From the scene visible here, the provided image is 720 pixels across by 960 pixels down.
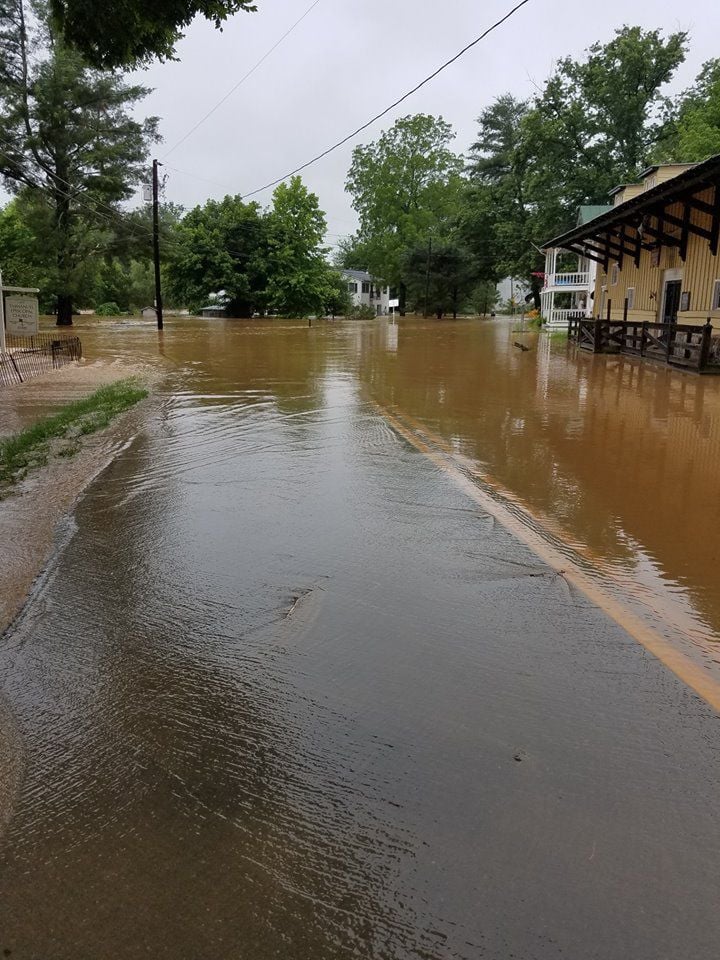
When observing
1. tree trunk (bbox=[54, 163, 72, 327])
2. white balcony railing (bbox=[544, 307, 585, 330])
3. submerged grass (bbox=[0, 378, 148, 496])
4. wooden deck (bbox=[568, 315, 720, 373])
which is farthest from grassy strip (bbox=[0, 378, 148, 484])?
white balcony railing (bbox=[544, 307, 585, 330])

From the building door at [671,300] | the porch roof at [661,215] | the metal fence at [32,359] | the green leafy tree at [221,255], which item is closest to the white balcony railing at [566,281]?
the porch roof at [661,215]

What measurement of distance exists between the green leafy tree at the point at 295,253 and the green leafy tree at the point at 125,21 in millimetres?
54569

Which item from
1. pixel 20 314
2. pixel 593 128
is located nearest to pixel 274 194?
pixel 593 128

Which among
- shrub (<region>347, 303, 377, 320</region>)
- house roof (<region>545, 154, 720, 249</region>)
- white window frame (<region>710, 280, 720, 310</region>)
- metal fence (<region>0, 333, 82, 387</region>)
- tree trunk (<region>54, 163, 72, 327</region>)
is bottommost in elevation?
metal fence (<region>0, 333, 82, 387</region>)

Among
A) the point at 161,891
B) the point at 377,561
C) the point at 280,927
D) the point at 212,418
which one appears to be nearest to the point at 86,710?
the point at 161,891

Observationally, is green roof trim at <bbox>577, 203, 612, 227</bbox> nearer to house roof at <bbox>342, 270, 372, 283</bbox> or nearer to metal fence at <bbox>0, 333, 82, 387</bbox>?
metal fence at <bbox>0, 333, 82, 387</bbox>

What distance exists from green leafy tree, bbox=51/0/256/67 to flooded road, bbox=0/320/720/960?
4789 millimetres

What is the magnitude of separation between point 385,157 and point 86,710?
8927 centimetres

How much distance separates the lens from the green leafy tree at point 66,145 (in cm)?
4228

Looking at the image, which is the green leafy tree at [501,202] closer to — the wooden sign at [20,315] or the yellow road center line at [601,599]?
the wooden sign at [20,315]

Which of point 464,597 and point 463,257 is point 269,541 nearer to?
point 464,597

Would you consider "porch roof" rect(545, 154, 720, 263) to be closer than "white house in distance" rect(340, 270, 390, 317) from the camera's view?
Yes

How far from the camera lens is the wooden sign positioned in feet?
77.6

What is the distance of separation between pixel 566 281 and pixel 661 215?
28.6 m
